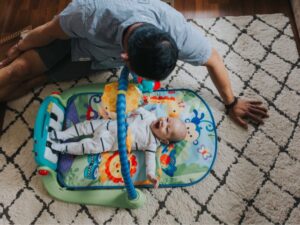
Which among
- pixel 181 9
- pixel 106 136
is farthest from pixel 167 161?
pixel 181 9

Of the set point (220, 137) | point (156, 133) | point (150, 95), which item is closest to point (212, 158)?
point (220, 137)

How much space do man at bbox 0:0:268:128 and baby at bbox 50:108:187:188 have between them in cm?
23

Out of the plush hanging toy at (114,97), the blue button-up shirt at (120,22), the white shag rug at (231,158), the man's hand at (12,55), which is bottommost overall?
the white shag rug at (231,158)

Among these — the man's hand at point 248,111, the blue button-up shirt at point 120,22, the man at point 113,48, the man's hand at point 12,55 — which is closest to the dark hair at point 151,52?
the man at point 113,48

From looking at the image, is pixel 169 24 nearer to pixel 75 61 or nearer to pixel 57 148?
pixel 75 61

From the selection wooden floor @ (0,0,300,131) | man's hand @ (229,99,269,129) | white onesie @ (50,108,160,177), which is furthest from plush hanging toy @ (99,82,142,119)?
wooden floor @ (0,0,300,131)

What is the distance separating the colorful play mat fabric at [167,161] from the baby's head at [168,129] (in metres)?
0.04

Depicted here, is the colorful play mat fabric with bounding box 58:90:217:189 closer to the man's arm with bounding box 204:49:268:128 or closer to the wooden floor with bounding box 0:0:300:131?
the man's arm with bounding box 204:49:268:128

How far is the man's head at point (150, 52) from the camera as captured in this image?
0.92 meters

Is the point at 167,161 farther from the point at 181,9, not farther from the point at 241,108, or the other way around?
the point at 181,9

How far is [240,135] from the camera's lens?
140 cm

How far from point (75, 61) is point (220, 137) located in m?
0.64

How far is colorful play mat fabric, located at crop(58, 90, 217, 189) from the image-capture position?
4.32 feet

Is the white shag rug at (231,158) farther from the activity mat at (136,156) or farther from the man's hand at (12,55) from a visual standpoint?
the man's hand at (12,55)
